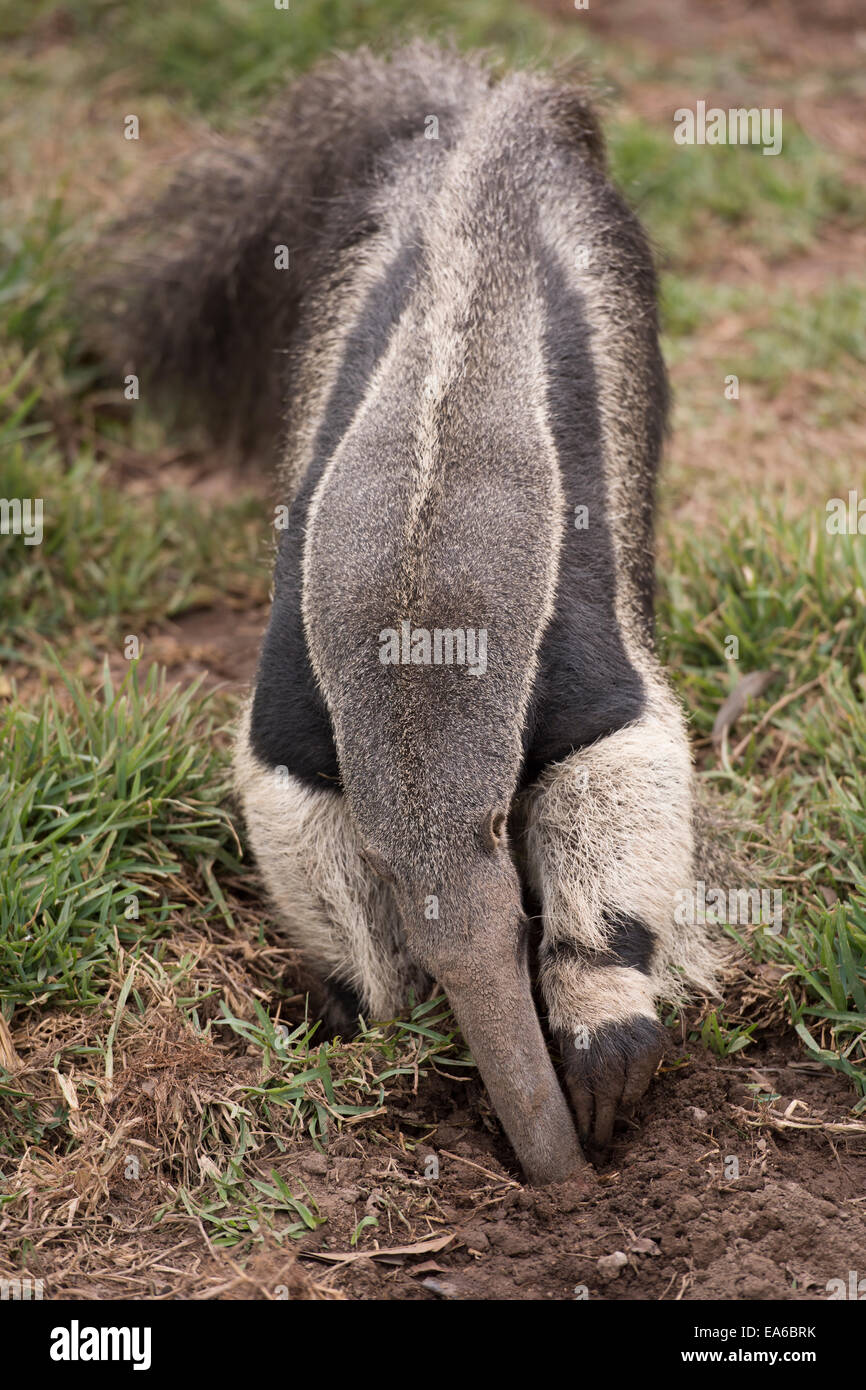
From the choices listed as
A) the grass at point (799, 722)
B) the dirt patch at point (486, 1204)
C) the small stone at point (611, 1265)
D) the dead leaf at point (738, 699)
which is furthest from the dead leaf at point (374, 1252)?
the dead leaf at point (738, 699)

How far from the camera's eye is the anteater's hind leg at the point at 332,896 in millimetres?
4340

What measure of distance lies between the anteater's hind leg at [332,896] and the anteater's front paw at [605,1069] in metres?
0.67

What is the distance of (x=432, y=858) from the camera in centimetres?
359

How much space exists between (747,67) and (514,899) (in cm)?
822

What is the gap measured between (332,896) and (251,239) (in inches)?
129

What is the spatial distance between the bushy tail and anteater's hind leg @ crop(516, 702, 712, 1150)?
2.32m

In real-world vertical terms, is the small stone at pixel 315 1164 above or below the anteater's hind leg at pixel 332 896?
below

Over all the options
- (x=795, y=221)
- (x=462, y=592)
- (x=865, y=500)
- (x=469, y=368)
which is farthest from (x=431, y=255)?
(x=795, y=221)

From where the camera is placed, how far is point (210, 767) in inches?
201

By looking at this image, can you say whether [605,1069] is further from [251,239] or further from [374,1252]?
[251,239]

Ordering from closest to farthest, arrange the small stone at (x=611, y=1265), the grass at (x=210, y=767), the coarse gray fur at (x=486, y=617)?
the small stone at (x=611, y=1265), the coarse gray fur at (x=486, y=617), the grass at (x=210, y=767)

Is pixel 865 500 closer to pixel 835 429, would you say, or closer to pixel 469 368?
pixel 835 429

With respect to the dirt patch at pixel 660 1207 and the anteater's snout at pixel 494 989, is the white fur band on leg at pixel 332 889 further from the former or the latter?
the anteater's snout at pixel 494 989

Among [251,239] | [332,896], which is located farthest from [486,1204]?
[251,239]
